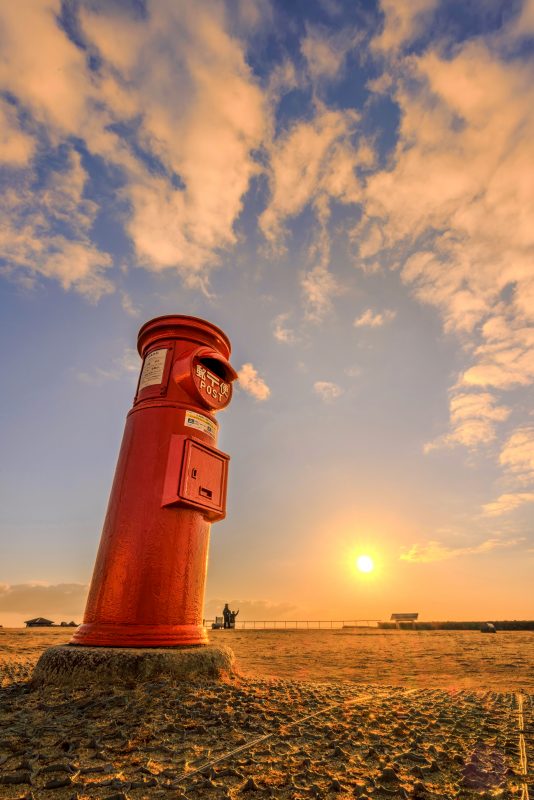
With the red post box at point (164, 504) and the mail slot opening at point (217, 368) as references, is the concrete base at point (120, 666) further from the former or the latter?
the mail slot opening at point (217, 368)

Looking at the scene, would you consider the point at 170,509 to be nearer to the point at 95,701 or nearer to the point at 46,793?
the point at 95,701

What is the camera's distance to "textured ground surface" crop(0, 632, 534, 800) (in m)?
1.96

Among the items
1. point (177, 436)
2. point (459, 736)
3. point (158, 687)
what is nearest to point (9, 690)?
point (158, 687)

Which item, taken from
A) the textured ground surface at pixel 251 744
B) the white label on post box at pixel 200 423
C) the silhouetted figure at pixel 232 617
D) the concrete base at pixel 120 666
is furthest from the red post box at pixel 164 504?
the silhouetted figure at pixel 232 617

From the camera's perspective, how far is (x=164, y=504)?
13.9ft

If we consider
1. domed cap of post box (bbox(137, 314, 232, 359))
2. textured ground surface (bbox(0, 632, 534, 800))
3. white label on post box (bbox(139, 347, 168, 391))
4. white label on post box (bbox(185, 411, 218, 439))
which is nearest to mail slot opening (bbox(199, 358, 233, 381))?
domed cap of post box (bbox(137, 314, 232, 359))

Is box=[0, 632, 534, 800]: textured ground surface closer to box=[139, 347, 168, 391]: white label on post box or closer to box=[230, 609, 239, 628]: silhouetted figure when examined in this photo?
box=[139, 347, 168, 391]: white label on post box

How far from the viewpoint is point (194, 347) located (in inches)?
201

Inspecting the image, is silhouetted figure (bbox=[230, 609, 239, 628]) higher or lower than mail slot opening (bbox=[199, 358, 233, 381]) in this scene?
lower

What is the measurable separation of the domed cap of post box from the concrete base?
325 centimetres

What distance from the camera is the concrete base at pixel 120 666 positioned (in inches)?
135

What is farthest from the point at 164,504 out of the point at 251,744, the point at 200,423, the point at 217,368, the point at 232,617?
the point at 232,617

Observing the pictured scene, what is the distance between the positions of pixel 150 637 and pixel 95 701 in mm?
790

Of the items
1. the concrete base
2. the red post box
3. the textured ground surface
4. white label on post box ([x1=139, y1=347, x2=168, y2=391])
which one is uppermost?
white label on post box ([x1=139, y1=347, x2=168, y2=391])
